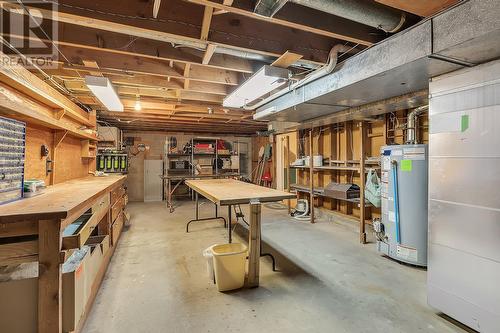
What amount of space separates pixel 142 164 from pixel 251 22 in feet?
22.4

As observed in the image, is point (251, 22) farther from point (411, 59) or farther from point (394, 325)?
point (394, 325)

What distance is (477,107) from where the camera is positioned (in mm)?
1711

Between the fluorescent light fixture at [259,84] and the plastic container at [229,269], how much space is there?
1.71m

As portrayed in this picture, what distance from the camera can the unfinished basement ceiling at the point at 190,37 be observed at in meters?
1.69

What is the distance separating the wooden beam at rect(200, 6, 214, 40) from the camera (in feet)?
5.51

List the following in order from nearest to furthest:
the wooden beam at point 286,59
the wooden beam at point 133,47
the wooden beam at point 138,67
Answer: the wooden beam at point 133,47 → the wooden beam at point 286,59 → the wooden beam at point 138,67

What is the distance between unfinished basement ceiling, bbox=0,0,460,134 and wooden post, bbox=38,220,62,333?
1355 millimetres

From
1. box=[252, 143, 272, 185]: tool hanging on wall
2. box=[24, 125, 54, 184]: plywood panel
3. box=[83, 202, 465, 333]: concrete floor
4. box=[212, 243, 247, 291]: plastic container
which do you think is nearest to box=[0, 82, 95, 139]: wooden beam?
box=[24, 125, 54, 184]: plywood panel

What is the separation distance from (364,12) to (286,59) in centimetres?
80

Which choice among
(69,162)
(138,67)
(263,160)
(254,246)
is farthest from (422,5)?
(263,160)

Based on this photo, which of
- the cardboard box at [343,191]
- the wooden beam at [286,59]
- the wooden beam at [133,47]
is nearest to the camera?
the wooden beam at [133,47]

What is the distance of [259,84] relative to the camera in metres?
2.72

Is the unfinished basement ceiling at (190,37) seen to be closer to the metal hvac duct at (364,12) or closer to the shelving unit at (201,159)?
the metal hvac duct at (364,12)

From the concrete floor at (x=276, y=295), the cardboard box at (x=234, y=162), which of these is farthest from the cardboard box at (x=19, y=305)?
the cardboard box at (x=234, y=162)
